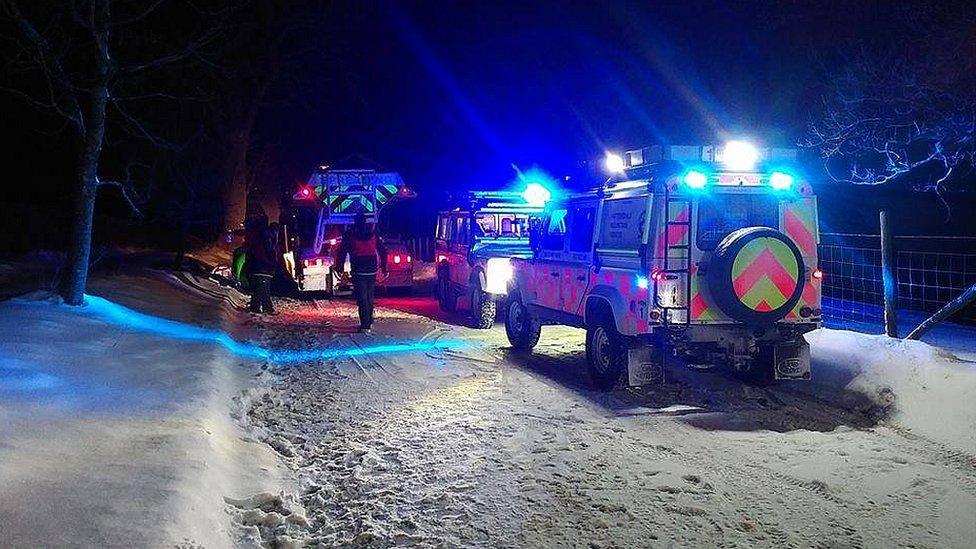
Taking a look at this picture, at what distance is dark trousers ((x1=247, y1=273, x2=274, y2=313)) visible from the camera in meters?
16.3

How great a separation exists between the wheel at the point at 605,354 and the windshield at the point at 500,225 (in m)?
6.45

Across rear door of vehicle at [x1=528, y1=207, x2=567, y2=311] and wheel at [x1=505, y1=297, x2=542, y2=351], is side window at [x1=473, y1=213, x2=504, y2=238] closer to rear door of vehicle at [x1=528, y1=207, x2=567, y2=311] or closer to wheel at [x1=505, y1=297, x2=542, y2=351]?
wheel at [x1=505, y1=297, x2=542, y2=351]

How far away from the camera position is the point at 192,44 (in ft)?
41.2

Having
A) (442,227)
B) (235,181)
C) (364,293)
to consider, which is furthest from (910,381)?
(235,181)

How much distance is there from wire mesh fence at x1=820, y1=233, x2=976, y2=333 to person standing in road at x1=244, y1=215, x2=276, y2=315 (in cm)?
1039

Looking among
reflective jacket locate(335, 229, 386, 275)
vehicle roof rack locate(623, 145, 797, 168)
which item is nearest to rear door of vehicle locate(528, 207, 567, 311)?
Result: vehicle roof rack locate(623, 145, 797, 168)

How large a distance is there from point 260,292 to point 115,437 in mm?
10881

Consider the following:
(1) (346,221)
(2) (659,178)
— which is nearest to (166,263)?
(1) (346,221)

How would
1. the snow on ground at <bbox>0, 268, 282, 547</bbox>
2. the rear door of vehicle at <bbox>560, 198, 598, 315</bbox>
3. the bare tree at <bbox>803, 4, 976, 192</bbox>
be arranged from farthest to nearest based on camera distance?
the bare tree at <bbox>803, 4, 976, 192</bbox>, the rear door of vehicle at <bbox>560, 198, 598, 315</bbox>, the snow on ground at <bbox>0, 268, 282, 547</bbox>

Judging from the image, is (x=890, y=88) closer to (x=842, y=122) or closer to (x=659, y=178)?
(x=842, y=122)

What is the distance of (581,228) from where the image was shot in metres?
10.4

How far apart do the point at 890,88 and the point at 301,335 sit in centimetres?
1198

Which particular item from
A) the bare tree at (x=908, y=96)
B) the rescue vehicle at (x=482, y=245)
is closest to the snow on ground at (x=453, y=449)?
the rescue vehicle at (x=482, y=245)

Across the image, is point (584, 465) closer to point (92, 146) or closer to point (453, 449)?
point (453, 449)
